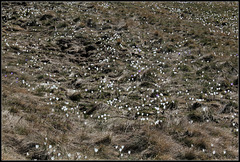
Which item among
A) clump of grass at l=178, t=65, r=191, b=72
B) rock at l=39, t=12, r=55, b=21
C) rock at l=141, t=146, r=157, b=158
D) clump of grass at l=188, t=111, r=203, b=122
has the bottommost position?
rock at l=141, t=146, r=157, b=158

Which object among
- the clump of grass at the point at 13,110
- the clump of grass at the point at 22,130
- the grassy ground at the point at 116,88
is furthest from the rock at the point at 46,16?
the clump of grass at the point at 22,130

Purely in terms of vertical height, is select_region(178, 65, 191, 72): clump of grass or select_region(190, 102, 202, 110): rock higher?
select_region(178, 65, 191, 72): clump of grass

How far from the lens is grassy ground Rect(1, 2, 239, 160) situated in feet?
15.3

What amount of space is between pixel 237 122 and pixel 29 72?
29.5 feet

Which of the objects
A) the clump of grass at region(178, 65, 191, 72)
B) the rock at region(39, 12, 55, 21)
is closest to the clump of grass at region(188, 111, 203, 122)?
the clump of grass at region(178, 65, 191, 72)

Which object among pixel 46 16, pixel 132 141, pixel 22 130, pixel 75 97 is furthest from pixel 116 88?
pixel 46 16

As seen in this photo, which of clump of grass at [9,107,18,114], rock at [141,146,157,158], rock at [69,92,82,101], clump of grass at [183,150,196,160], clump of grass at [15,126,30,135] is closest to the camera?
clump of grass at [183,150,196,160]

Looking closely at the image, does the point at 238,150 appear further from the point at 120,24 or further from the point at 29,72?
the point at 120,24

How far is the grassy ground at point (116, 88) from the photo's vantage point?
4.66 metres

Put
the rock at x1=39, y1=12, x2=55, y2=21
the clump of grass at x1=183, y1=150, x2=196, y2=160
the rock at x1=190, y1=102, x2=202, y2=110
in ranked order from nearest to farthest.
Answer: the clump of grass at x1=183, y1=150, x2=196, y2=160 < the rock at x1=190, y1=102, x2=202, y2=110 < the rock at x1=39, y1=12, x2=55, y2=21

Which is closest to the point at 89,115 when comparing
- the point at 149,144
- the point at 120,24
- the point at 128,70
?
the point at 149,144

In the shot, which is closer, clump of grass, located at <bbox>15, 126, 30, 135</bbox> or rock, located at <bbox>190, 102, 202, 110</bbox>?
clump of grass, located at <bbox>15, 126, 30, 135</bbox>

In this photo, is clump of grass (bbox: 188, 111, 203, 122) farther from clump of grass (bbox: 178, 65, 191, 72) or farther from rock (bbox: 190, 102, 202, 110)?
clump of grass (bbox: 178, 65, 191, 72)

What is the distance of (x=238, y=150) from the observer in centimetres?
461
